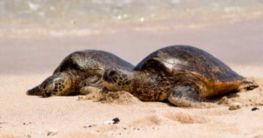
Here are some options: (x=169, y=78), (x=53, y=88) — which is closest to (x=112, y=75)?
(x=169, y=78)

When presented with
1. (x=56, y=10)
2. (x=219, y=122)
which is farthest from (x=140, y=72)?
(x=56, y=10)

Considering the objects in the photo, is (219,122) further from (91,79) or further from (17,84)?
(17,84)

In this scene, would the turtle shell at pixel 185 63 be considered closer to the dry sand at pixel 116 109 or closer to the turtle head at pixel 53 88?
the dry sand at pixel 116 109

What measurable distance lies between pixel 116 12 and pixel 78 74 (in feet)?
27.1

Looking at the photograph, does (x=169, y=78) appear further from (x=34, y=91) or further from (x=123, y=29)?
(x=123, y=29)

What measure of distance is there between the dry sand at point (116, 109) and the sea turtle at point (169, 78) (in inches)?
8.3

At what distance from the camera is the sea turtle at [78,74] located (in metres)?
8.46

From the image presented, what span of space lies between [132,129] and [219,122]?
745mm

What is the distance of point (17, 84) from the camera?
9391 mm

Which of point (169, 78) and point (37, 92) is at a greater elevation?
point (169, 78)

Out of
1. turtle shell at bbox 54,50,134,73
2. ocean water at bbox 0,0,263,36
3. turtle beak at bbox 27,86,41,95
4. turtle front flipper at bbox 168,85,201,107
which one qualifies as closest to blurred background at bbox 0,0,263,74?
ocean water at bbox 0,0,263,36

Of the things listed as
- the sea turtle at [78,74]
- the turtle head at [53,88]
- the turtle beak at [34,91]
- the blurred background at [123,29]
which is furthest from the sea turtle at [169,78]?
the blurred background at [123,29]

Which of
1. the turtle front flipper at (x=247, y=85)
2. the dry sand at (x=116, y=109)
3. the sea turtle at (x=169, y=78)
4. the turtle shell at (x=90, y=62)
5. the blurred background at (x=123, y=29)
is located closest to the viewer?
the dry sand at (x=116, y=109)

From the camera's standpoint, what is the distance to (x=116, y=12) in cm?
1689
